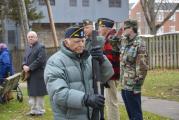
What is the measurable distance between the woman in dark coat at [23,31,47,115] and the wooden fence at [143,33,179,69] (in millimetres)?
14583

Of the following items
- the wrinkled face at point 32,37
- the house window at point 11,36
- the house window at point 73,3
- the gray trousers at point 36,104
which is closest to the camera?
the wrinkled face at point 32,37

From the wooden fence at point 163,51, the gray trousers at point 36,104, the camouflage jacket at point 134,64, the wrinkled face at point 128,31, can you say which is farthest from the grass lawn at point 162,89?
the wooden fence at point 163,51

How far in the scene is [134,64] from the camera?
7902 mm

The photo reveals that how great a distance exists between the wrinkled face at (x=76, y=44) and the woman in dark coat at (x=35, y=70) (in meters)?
5.53

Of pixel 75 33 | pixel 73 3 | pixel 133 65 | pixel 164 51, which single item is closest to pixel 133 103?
pixel 133 65

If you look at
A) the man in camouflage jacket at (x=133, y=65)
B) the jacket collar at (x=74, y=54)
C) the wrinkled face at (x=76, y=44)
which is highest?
the wrinkled face at (x=76, y=44)

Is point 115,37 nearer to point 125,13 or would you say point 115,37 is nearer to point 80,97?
point 80,97

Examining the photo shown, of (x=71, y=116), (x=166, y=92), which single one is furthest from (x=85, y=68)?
(x=166, y=92)

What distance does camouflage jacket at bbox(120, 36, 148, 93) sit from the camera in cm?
779

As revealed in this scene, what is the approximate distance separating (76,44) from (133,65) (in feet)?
9.49

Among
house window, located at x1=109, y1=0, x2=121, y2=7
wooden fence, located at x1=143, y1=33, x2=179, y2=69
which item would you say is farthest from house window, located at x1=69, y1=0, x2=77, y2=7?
wooden fence, located at x1=143, y1=33, x2=179, y2=69

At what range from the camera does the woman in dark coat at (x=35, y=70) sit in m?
10.7

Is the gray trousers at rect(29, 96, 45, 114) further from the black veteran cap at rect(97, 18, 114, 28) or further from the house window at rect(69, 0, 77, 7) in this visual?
the house window at rect(69, 0, 77, 7)

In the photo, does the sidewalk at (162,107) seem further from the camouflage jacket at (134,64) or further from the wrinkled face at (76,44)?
the wrinkled face at (76,44)
